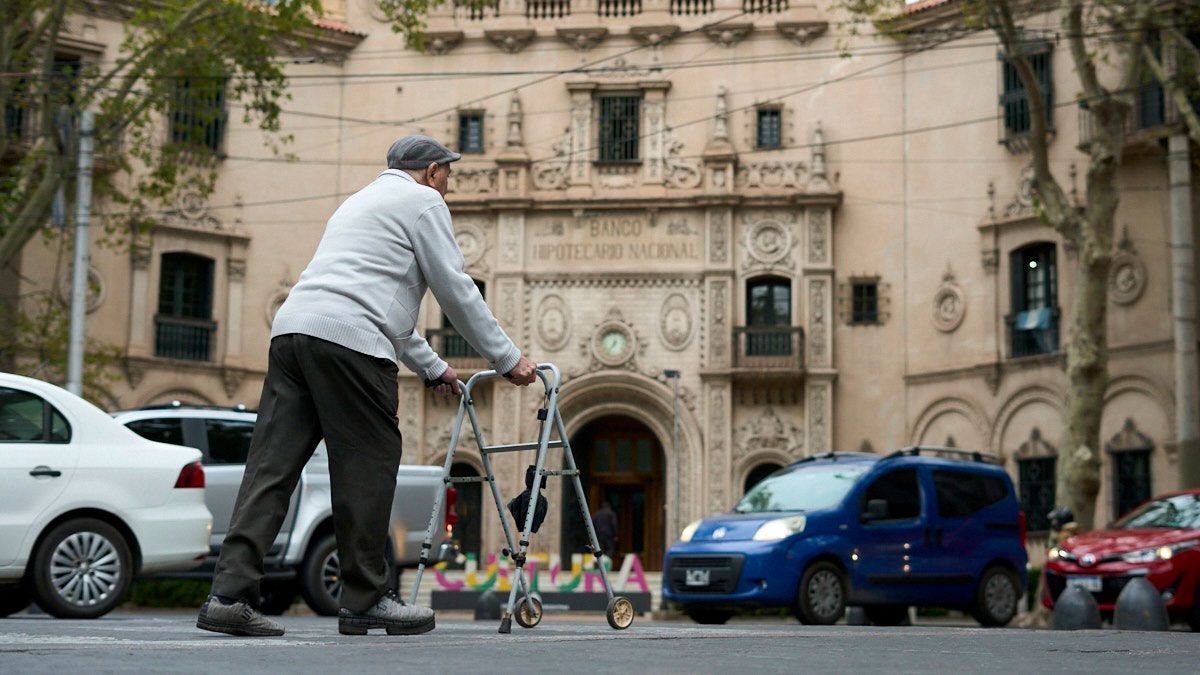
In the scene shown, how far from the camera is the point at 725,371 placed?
3384 centimetres

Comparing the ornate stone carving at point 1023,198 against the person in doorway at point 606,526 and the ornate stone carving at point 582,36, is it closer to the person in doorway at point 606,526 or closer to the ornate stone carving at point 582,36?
the ornate stone carving at point 582,36

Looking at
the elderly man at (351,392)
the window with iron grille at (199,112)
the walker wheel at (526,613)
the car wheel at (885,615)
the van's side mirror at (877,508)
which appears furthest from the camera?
the window with iron grille at (199,112)

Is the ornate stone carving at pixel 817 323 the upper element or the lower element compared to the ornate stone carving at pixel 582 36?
lower

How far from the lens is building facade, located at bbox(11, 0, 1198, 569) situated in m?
32.8

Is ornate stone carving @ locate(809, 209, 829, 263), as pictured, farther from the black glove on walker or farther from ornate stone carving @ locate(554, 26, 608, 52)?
the black glove on walker

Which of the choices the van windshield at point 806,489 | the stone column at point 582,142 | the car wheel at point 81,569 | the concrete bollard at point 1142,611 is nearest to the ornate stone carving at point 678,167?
the stone column at point 582,142

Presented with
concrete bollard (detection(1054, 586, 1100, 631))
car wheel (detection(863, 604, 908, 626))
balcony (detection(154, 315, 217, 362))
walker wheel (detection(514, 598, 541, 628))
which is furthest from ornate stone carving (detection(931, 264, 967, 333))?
walker wheel (detection(514, 598, 541, 628))

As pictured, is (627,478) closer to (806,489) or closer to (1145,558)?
(806,489)

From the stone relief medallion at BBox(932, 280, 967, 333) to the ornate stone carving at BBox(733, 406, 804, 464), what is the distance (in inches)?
148

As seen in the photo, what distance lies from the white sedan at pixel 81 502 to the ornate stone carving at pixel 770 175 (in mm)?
24680

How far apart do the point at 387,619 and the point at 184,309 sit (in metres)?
28.7

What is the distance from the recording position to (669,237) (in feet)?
115

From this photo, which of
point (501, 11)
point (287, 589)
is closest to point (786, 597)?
point (287, 589)

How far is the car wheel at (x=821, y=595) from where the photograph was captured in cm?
1492
